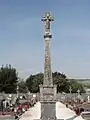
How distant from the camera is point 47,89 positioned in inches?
1103

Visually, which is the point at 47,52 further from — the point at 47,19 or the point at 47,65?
the point at 47,19

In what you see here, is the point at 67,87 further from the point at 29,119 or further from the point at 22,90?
the point at 29,119

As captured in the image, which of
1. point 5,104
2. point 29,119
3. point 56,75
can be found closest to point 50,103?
point 29,119

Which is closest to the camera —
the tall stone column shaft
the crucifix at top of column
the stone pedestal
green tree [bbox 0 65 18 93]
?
the stone pedestal

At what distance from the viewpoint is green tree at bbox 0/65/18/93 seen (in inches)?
3863

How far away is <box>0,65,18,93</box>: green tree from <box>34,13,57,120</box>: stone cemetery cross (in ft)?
227

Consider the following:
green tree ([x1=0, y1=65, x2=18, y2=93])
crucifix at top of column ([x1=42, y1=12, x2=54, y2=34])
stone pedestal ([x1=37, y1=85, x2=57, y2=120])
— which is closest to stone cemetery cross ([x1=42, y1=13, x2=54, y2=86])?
crucifix at top of column ([x1=42, y1=12, x2=54, y2=34])

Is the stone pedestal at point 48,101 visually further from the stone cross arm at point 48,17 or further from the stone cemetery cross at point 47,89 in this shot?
the stone cross arm at point 48,17

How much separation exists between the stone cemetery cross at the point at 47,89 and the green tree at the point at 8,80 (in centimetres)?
6920

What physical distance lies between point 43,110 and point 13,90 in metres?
72.1

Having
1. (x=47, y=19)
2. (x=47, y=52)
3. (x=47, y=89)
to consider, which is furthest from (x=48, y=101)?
(x=47, y=19)

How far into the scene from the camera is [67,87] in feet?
407

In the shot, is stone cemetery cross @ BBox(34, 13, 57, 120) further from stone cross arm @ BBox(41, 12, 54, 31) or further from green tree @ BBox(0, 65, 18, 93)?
green tree @ BBox(0, 65, 18, 93)

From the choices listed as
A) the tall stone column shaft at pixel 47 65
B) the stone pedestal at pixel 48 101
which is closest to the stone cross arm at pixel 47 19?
the tall stone column shaft at pixel 47 65
